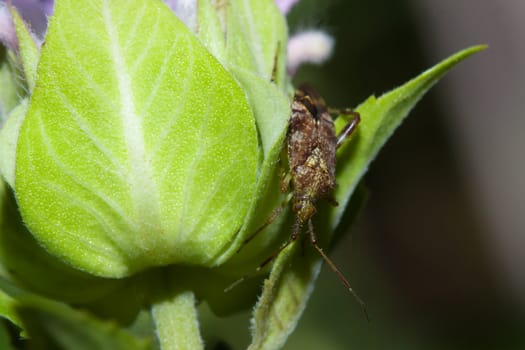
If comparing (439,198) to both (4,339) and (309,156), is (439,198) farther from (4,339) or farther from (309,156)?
(4,339)

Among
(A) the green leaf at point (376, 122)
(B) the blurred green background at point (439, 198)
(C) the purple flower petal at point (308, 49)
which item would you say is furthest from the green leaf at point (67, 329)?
(B) the blurred green background at point (439, 198)

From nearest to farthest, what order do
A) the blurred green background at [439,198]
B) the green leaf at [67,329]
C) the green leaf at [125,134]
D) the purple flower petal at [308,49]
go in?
the green leaf at [67,329]
the green leaf at [125,134]
the purple flower petal at [308,49]
the blurred green background at [439,198]

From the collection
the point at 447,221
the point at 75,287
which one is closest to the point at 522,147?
the point at 447,221

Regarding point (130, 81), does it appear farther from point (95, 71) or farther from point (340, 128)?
point (340, 128)

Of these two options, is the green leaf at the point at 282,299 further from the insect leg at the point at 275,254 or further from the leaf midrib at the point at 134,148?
the leaf midrib at the point at 134,148

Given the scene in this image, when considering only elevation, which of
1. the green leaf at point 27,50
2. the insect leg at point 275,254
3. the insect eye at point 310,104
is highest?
the green leaf at point 27,50
